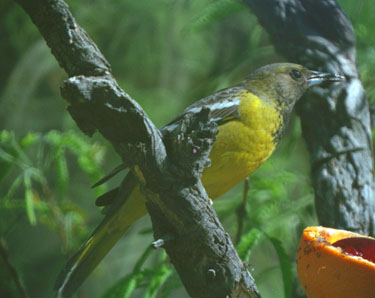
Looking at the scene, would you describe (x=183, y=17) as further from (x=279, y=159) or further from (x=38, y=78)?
(x=38, y=78)

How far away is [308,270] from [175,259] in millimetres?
278

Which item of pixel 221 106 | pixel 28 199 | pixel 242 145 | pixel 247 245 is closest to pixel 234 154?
pixel 242 145

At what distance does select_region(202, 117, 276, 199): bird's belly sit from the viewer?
4.79 ft

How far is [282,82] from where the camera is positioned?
1624 millimetres

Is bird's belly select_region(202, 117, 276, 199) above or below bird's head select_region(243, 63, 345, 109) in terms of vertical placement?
below

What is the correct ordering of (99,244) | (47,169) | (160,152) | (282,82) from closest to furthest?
(160,152)
(99,244)
(282,82)
(47,169)

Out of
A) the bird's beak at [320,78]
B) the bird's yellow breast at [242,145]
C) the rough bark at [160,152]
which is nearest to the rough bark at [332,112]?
the bird's beak at [320,78]

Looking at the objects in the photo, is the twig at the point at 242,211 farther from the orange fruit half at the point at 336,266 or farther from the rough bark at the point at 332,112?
the orange fruit half at the point at 336,266

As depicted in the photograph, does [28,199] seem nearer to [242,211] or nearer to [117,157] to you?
[117,157]

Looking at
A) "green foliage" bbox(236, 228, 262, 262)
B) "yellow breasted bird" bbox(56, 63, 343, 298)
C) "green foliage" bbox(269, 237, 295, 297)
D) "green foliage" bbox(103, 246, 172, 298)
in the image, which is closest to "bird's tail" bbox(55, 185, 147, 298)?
"yellow breasted bird" bbox(56, 63, 343, 298)

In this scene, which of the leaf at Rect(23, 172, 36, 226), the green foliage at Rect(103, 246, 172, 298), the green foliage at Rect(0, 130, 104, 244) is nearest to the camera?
the green foliage at Rect(103, 246, 172, 298)

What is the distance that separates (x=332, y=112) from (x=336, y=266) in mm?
661

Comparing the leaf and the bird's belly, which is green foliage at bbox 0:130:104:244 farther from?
the bird's belly

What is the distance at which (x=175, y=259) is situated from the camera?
107cm
